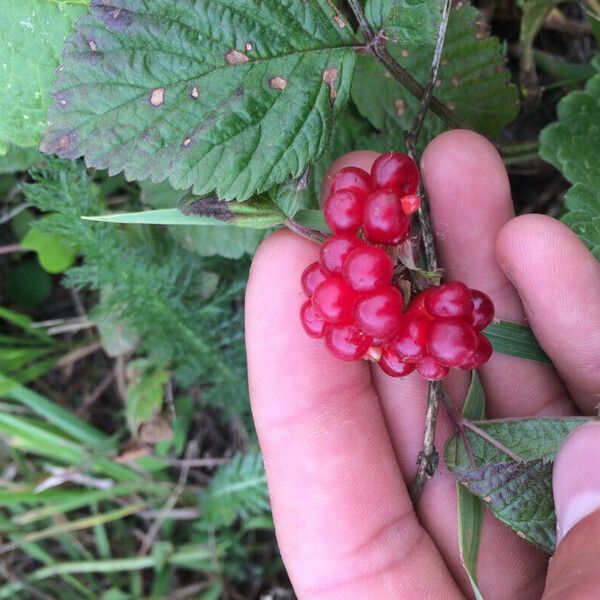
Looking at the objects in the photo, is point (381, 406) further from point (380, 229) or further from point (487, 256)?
point (380, 229)

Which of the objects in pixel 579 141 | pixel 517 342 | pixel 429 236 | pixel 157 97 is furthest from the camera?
pixel 579 141

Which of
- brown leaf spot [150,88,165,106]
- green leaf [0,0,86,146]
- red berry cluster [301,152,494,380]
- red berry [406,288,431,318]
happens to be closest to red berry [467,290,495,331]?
red berry cluster [301,152,494,380]

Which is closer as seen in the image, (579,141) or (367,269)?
(367,269)

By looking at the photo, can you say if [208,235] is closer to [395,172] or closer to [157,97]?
[157,97]

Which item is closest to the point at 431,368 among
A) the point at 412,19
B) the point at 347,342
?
the point at 347,342

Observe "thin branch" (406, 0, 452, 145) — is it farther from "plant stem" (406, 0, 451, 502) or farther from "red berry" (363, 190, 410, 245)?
"red berry" (363, 190, 410, 245)

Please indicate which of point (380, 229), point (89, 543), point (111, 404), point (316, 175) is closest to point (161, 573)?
point (89, 543)

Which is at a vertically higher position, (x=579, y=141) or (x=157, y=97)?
(x=157, y=97)

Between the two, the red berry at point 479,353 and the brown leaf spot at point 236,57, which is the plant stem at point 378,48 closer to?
the brown leaf spot at point 236,57
